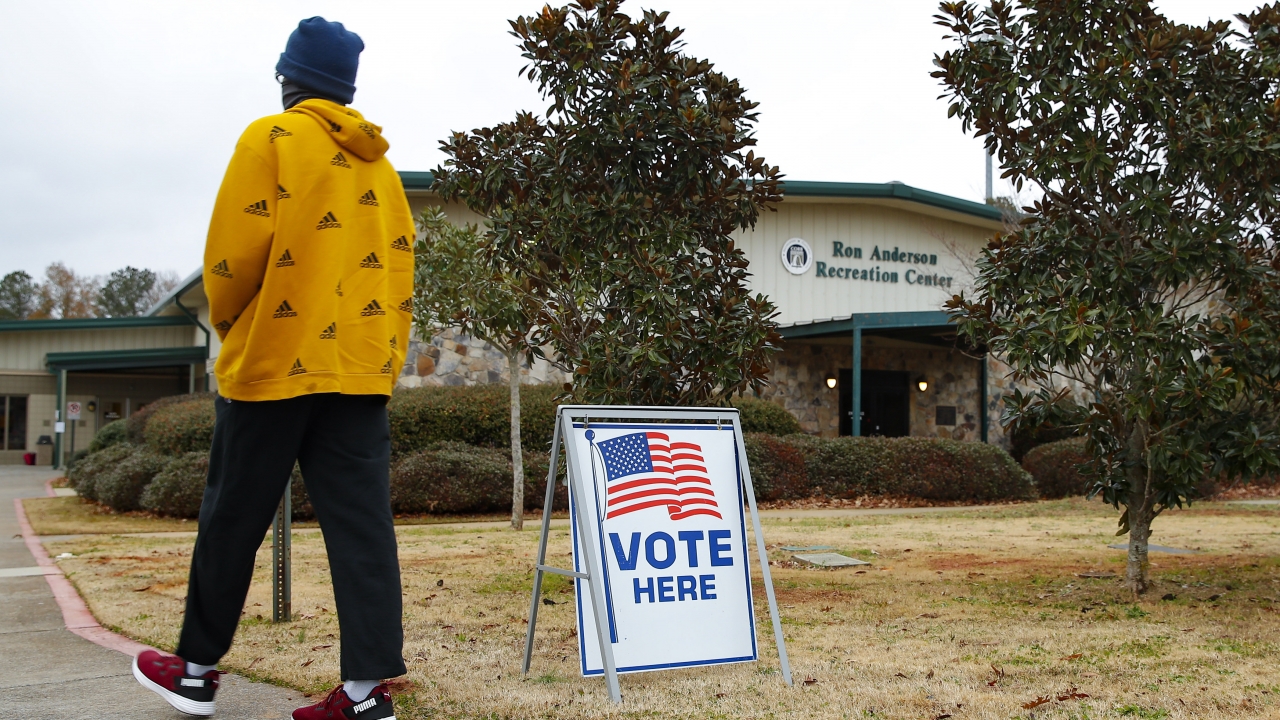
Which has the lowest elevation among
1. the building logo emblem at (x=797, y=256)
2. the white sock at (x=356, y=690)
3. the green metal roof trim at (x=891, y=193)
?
the white sock at (x=356, y=690)

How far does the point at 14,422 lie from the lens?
33.9 metres

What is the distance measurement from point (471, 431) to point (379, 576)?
12542mm

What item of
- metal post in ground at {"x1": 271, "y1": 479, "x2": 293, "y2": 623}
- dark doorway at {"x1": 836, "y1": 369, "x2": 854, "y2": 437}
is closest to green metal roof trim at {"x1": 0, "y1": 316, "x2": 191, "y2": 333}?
dark doorway at {"x1": 836, "y1": 369, "x2": 854, "y2": 437}

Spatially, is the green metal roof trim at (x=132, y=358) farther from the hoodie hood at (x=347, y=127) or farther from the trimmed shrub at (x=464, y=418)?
the hoodie hood at (x=347, y=127)

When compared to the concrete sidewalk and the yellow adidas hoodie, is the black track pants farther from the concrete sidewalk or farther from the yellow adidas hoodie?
the concrete sidewalk

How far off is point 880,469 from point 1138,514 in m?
10.3

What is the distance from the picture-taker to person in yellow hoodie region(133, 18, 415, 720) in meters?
2.85

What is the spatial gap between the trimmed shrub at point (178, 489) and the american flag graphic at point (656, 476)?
10.2 m

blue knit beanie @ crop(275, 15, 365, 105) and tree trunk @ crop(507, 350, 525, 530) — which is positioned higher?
blue knit beanie @ crop(275, 15, 365, 105)

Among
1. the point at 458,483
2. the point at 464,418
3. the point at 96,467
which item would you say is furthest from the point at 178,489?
the point at 96,467

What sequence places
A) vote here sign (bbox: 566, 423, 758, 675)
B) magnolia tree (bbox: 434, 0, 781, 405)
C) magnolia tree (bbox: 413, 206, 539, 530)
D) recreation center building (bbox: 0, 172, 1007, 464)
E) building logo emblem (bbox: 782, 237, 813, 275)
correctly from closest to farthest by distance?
vote here sign (bbox: 566, 423, 758, 675)
magnolia tree (bbox: 434, 0, 781, 405)
magnolia tree (bbox: 413, 206, 539, 530)
recreation center building (bbox: 0, 172, 1007, 464)
building logo emblem (bbox: 782, 237, 813, 275)

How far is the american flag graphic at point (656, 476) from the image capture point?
4.01 meters

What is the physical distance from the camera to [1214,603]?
19.9 feet

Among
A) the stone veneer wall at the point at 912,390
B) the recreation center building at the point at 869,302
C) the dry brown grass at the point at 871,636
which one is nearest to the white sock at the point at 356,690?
the dry brown grass at the point at 871,636
